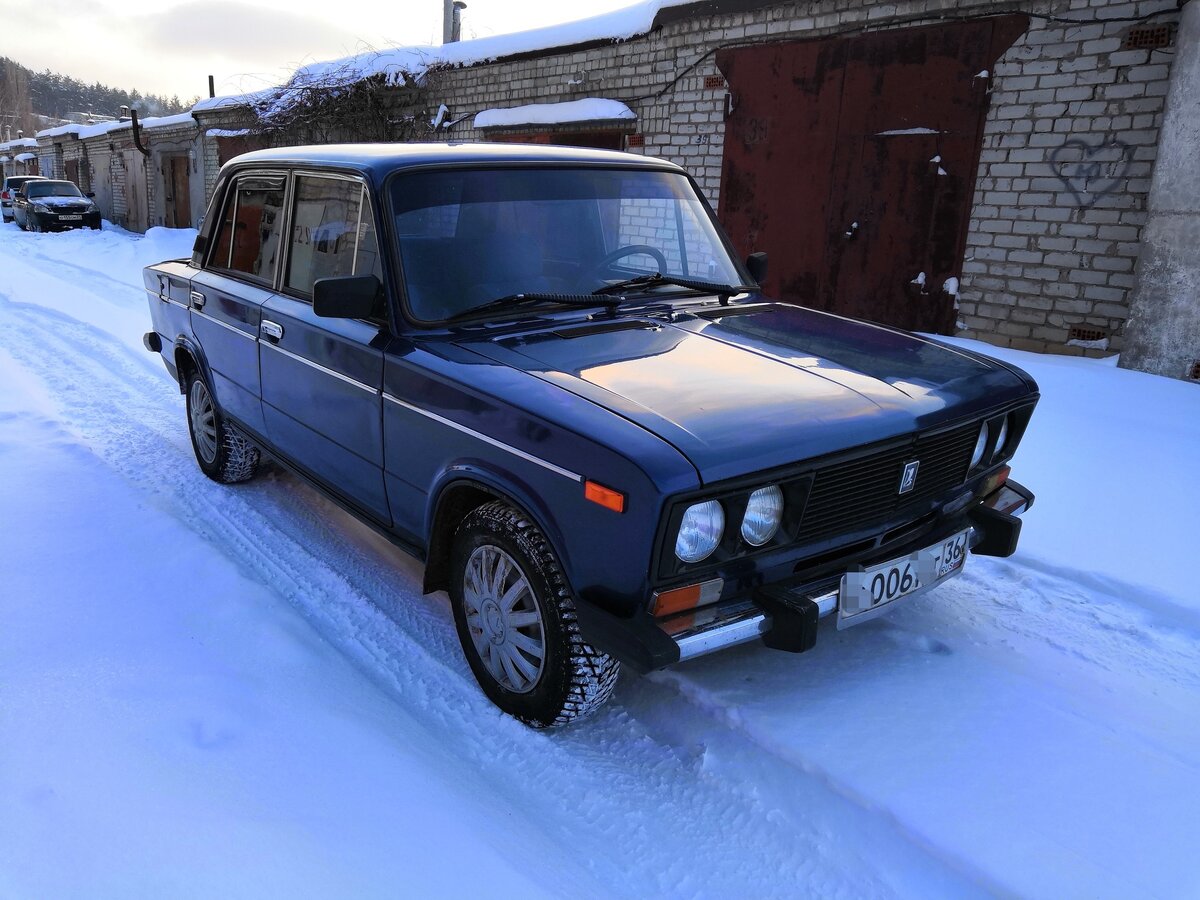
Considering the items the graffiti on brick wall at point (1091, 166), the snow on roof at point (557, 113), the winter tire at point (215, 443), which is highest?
the snow on roof at point (557, 113)

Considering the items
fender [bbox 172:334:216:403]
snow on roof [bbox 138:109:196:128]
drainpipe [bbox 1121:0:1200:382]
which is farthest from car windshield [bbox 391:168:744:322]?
snow on roof [bbox 138:109:196:128]

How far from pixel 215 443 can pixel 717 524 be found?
3393 millimetres

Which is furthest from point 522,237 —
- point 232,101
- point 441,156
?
point 232,101

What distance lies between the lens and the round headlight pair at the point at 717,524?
2.16 m

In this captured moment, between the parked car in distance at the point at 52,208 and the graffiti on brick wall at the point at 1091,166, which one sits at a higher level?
the graffiti on brick wall at the point at 1091,166

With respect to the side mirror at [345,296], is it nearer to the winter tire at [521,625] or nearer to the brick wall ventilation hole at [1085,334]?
the winter tire at [521,625]

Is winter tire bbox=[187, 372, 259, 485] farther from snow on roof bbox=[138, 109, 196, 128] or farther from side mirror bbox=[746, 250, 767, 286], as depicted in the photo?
snow on roof bbox=[138, 109, 196, 128]

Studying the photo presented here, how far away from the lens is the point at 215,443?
459cm

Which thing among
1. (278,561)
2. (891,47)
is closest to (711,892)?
(278,561)

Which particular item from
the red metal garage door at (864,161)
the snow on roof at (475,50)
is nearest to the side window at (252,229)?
the red metal garage door at (864,161)

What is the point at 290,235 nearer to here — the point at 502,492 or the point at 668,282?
the point at 668,282

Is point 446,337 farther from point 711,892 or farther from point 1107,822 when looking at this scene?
point 1107,822

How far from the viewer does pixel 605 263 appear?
3266 millimetres

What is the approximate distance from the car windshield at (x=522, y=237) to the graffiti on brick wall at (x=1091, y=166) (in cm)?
553
